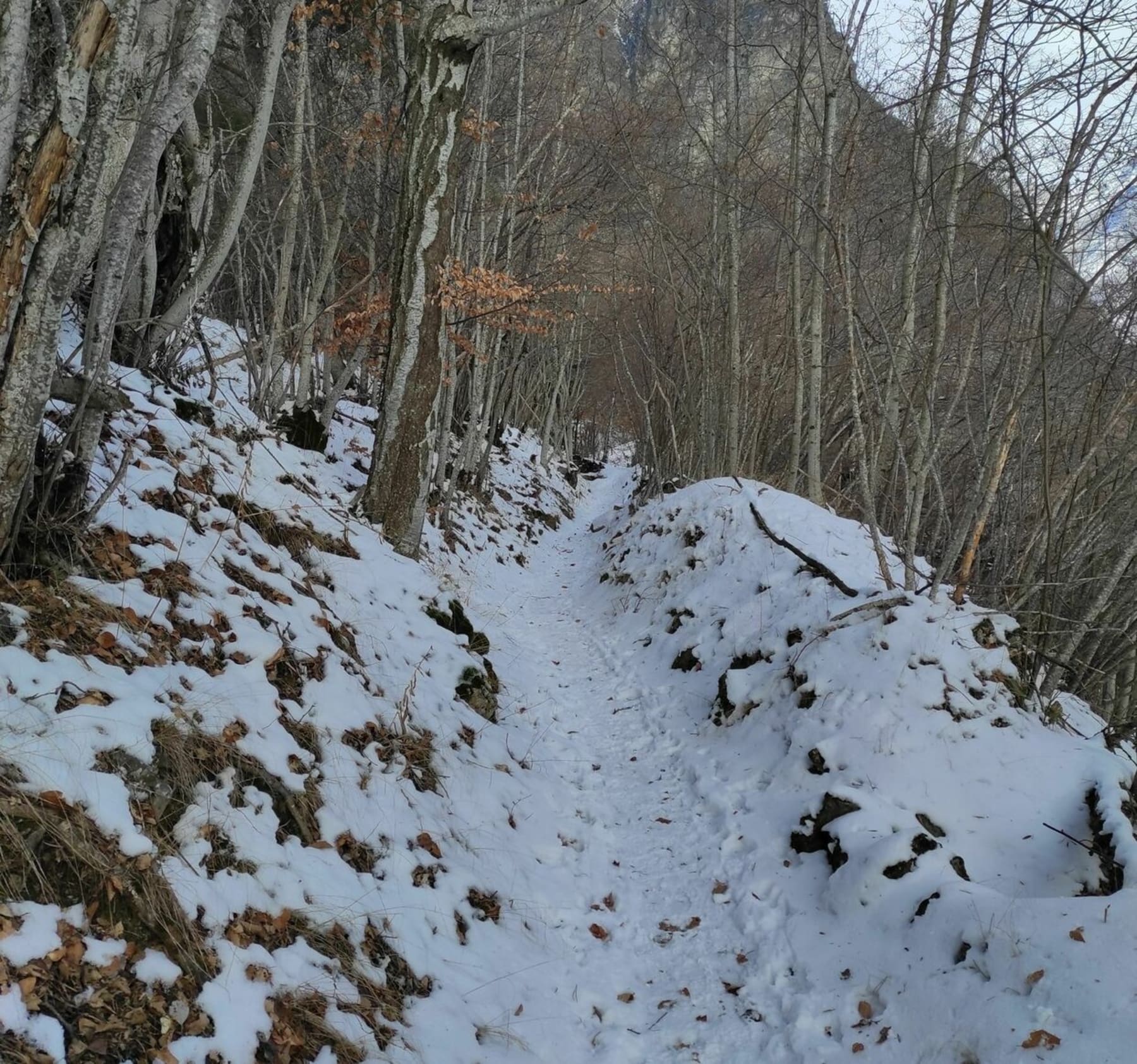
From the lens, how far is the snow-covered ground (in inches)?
85.0

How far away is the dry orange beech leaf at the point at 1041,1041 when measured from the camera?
2.29m

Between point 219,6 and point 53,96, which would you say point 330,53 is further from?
point 53,96

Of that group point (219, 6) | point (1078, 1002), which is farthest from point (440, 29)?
point (1078, 1002)

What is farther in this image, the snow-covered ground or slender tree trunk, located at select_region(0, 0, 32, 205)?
slender tree trunk, located at select_region(0, 0, 32, 205)

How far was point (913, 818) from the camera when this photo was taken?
3.54 m

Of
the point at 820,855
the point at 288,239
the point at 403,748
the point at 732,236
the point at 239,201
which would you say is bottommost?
the point at 403,748

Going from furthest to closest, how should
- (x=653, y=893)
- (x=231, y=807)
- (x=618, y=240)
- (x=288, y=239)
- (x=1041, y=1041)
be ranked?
(x=618, y=240), (x=288, y=239), (x=653, y=893), (x=231, y=807), (x=1041, y=1041)

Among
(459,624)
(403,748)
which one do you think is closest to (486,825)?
(403,748)

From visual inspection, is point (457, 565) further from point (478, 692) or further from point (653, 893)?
point (653, 893)

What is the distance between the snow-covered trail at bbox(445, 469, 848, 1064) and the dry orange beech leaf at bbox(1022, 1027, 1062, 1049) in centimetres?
72

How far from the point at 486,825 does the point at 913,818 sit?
2.35 metres

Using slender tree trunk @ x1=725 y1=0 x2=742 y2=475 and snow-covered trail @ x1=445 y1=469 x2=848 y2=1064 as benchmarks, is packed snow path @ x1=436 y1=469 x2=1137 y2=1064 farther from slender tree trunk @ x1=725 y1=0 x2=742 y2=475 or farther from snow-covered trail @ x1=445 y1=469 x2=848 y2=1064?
slender tree trunk @ x1=725 y1=0 x2=742 y2=475

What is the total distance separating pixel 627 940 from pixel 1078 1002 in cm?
187

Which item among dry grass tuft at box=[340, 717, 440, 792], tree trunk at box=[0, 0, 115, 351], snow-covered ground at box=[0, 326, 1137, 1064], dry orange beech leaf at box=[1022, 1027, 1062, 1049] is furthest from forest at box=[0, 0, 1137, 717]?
dry orange beech leaf at box=[1022, 1027, 1062, 1049]
